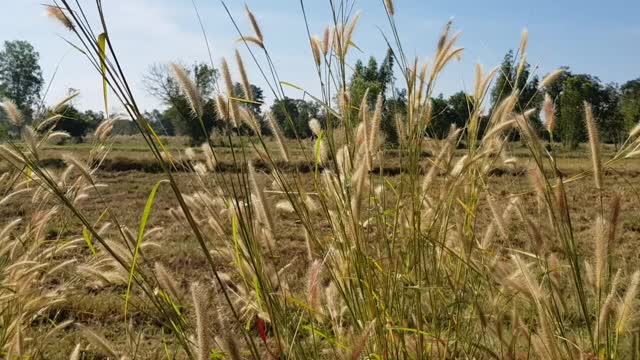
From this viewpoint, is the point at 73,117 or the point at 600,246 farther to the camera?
the point at 73,117

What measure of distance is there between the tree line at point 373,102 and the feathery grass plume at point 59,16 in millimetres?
239

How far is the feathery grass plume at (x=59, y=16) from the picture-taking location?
1.03 m

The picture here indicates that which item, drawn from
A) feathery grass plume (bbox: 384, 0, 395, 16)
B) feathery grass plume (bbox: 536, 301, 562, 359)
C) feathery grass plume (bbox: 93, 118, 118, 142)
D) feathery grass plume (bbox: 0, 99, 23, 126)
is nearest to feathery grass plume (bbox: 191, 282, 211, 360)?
feathery grass plume (bbox: 536, 301, 562, 359)

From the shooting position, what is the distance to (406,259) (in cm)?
150

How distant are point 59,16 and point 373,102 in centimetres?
254

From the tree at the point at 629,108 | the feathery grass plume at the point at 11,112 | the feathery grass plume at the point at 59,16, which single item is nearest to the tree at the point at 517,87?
the feathery grass plume at the point at 59,16

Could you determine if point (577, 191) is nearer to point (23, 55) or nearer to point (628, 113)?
point (628, 113)

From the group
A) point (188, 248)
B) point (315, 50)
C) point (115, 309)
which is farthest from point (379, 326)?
point (188, 248)

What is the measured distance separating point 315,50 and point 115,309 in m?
1.97

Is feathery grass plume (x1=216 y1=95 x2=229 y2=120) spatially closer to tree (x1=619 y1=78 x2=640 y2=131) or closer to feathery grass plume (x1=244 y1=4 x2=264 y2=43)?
feathery grass plume (x1=244 y1=4 x2=264 y2=43)

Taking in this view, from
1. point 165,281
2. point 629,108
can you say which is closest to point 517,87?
point 165,281

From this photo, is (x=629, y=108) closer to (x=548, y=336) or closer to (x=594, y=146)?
(x=594, y=146)

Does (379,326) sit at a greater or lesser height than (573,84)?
lesser

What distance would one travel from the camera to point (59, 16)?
1098mm
